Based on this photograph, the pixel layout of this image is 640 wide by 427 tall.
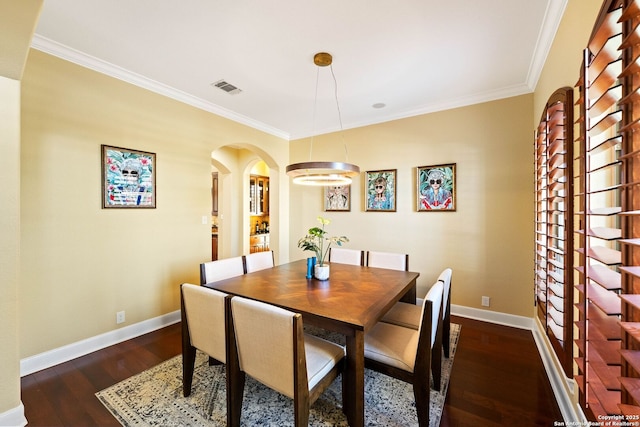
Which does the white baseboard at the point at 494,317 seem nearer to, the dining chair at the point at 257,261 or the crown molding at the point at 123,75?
the dining chair at the point at 257,261

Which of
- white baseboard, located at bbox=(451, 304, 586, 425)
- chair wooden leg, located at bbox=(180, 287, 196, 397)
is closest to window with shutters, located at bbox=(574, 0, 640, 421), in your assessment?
white baseboard, located at bbox=(451, 304, 586, 425)

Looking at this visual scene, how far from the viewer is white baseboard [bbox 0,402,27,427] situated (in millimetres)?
1607

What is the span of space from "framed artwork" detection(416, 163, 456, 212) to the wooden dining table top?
1.36 m

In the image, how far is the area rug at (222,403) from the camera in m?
1.68

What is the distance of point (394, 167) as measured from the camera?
12.5 feet

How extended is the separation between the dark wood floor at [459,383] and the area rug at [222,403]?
9cm

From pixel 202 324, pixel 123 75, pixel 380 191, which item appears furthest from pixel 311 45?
pixel 202 324

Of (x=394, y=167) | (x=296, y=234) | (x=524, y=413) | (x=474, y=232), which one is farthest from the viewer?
(x=296, y=234)

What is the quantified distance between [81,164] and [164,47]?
4.29 feet

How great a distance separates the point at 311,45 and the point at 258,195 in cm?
455

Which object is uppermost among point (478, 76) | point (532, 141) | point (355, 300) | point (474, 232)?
point (478, 76)

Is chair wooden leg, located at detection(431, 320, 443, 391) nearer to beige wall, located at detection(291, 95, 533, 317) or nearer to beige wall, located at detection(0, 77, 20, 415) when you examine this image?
beige wall, located at detection(291, 95, 533, 317)

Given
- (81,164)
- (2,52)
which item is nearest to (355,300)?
(2,52)

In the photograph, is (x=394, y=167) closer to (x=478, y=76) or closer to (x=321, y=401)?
(x=478, y=76)
